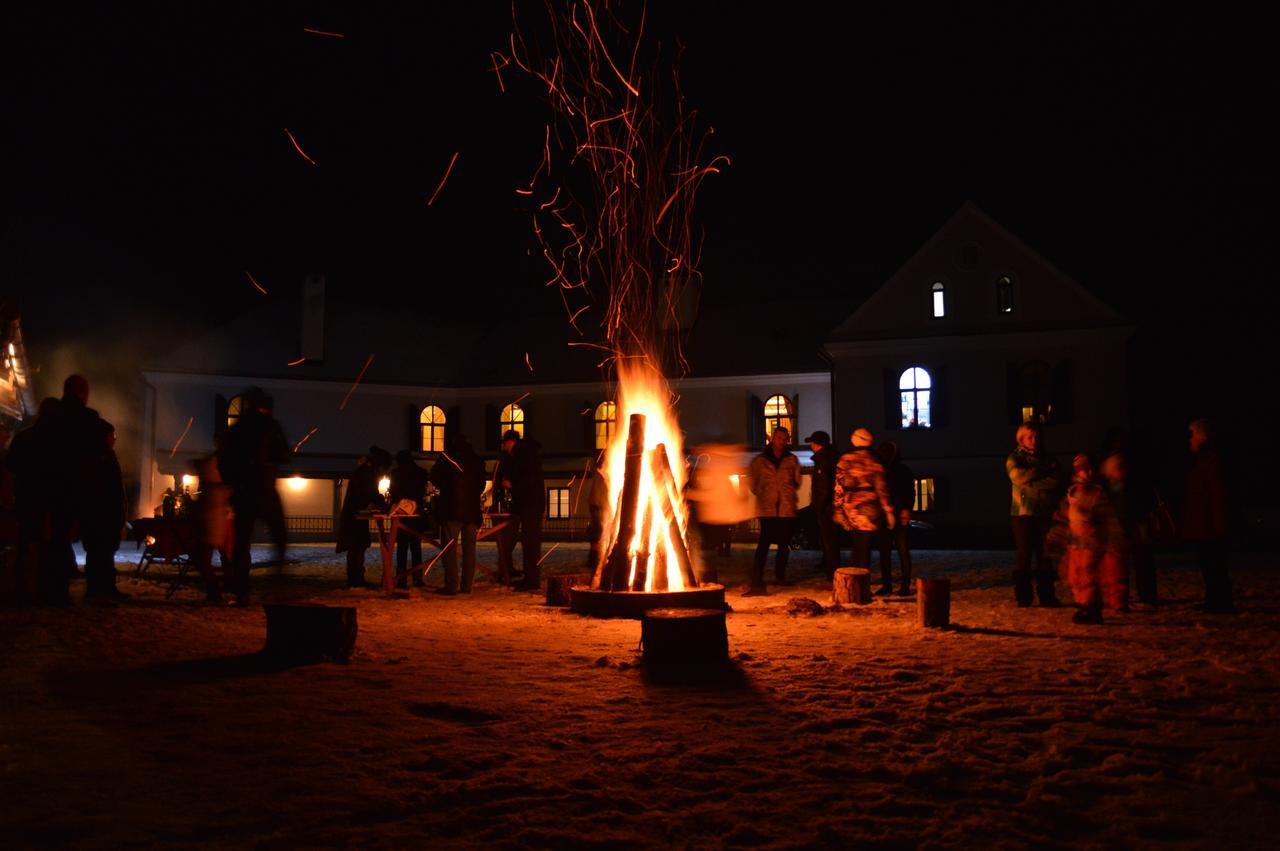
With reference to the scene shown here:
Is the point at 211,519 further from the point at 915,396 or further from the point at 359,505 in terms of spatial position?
the point at 915,396

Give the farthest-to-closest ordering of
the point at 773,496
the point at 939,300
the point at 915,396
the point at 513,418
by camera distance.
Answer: the point at 513,418
the point at 915,396
the point at 939,300
the point at 773,496

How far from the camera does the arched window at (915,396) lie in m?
28.1

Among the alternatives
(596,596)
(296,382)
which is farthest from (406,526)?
(296,382)

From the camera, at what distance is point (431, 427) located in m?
35.8

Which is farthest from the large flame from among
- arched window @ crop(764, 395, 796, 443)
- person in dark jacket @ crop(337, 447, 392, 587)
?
arched window @ crop(764, 395, 796, 443)

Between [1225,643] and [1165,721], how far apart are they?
9.67 feet

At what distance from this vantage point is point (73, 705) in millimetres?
5082

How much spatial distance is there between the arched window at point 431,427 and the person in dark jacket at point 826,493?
2467 cm

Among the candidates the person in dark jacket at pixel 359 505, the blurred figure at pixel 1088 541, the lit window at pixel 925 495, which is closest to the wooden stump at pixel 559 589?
the person in dark jacket at pixel 359 505

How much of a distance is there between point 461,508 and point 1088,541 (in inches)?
254

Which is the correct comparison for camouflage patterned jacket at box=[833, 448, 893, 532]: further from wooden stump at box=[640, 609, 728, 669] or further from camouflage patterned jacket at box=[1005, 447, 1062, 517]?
wooden stump at box=[640, 609, 728, 669]

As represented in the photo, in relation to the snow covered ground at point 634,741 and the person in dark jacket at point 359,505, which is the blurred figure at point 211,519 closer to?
the snow covered ground at point 634,741

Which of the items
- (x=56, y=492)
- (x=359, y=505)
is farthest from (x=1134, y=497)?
(x=56, y=492)

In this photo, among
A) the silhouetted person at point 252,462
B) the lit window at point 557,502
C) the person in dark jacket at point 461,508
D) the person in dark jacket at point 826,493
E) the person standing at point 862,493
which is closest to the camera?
the silhouetted person at point 252,462
